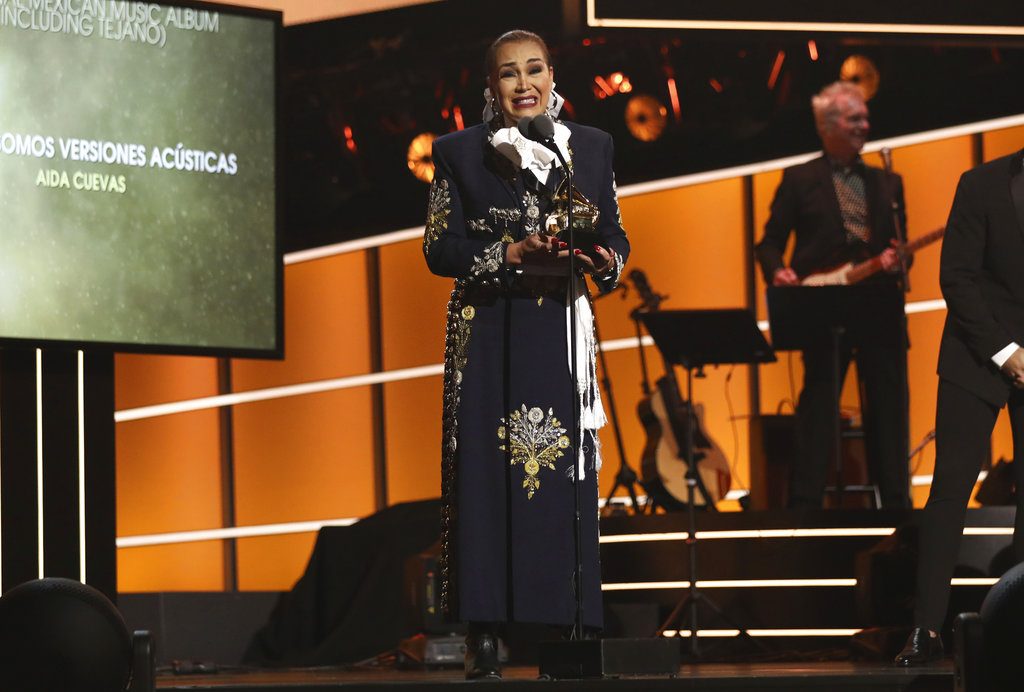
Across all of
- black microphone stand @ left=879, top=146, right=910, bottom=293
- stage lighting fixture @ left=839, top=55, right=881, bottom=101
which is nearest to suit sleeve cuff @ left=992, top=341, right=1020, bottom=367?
black microphone stand @ left=879, top=146, right=910, bottom=293

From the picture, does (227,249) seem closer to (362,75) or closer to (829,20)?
(829,20)

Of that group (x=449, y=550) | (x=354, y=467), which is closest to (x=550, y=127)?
(x=449, y=550)

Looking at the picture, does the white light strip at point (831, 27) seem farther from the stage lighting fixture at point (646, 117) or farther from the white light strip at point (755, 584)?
the stage lighting fixture at point (646, 117)

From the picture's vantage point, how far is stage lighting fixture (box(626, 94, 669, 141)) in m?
8.55

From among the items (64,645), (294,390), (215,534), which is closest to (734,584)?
(64,645)

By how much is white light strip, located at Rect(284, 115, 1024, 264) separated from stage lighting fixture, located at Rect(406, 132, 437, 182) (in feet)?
1.01

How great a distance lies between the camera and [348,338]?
9086 mm

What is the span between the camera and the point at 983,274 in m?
4.47

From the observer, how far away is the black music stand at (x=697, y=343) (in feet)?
18.4

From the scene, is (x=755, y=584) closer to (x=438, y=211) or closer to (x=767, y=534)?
(x=767, y=534)

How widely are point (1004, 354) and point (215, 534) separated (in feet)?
19.3

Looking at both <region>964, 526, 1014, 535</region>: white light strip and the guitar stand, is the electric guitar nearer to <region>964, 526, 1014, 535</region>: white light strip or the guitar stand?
the guitar stand

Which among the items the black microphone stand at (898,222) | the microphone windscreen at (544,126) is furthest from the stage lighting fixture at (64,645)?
the black microphone stand at (898,222)

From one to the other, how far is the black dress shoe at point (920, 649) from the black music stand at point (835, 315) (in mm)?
1767
